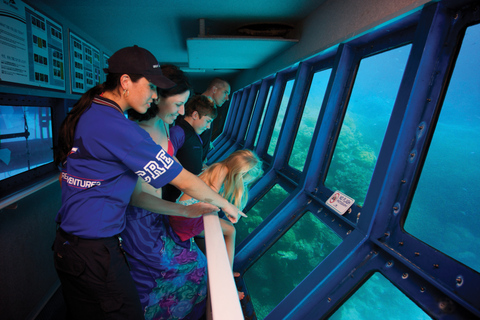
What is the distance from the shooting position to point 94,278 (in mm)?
1134

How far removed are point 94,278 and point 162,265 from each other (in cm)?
43

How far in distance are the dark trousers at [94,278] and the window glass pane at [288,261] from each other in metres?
1.41

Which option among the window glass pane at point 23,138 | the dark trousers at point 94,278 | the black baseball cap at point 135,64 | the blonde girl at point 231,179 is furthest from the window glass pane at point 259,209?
the black baseball cap at point 135,64

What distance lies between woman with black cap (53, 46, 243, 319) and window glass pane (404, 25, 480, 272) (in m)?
1.30

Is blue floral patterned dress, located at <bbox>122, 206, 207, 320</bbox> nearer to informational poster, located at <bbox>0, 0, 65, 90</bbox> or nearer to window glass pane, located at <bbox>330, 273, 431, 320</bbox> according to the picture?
window glass pane, located at <bbox>330, 273, 431, 320</bbox>

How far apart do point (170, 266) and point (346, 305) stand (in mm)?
1160

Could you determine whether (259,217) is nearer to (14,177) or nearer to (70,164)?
(14,177)

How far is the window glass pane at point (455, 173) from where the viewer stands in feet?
4.12

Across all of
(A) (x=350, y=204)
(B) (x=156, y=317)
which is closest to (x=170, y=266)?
(B) (x=156, y=317)

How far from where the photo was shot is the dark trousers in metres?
1.13

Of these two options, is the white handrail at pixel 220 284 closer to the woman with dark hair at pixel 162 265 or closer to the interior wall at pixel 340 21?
the woman with dark hair at pixel 162 265

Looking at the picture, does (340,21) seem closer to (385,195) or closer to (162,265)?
(385,195)

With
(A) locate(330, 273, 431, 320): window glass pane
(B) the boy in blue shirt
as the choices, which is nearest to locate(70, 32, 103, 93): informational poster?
(B) the boy in blue shirt

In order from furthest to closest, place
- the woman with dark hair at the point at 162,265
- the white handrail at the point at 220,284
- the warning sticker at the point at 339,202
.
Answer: the warning sticker at the point at 339,202 < the woman with dark hair at the point at 162,265 < the white handrail at the point at 220,284
